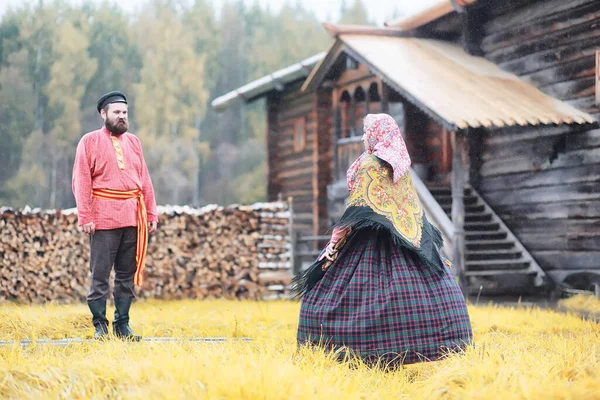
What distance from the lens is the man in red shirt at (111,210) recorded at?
5840 millimetres

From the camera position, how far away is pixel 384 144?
199 inches

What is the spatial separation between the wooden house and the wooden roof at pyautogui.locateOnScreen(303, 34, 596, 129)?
2 cm

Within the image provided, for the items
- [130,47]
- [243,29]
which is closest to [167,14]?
[130,47]

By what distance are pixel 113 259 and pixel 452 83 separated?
616cm

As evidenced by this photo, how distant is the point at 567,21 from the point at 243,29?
36980 millimetres

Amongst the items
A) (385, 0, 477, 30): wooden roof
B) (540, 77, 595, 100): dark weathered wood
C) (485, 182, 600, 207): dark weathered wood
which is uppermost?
(385, 0, 477, 30): wooden roof

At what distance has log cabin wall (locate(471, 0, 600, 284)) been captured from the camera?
32.7 ft

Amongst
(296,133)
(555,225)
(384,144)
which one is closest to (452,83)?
(555,225)

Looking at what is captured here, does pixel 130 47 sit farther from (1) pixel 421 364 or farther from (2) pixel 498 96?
(1) pixel 421 364

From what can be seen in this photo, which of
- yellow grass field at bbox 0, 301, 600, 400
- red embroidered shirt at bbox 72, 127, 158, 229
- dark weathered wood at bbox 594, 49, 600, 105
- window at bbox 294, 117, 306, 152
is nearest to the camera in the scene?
yellow grass field at bbox 0, 301, 600, 400

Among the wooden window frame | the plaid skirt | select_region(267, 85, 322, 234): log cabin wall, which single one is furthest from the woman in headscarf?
the wooden window frame

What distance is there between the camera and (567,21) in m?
10.3

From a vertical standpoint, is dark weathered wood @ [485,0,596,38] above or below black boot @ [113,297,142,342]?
above

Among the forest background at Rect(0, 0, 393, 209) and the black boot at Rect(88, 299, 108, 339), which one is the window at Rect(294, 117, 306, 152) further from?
the forest background at Rect(0, 0, 393, 209)
